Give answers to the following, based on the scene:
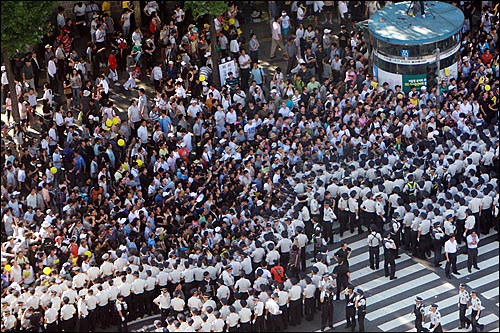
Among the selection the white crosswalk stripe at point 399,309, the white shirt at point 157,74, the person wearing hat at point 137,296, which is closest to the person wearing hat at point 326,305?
the white crosswalk stripe at point 399,309

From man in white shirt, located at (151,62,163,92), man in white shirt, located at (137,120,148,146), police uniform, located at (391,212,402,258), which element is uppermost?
man in white shirt, located at (151,62,163,92)

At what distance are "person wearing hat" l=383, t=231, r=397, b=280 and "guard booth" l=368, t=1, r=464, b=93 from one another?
861cm

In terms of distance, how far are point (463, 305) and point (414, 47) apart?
40.8 ft

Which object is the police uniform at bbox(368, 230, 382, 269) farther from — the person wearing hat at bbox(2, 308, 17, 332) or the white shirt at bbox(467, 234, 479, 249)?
the person wearing hat at bbox(2, 308, 17, 332)

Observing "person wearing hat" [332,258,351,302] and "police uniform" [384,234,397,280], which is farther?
"police uniform" [384,234,397,280]

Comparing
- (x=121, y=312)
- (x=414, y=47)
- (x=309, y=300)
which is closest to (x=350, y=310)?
(x=309, y=300)

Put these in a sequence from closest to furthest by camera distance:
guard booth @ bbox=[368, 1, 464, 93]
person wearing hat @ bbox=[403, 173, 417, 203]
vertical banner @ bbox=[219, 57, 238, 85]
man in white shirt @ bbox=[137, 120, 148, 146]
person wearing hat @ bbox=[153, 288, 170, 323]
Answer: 1. person wearing hat @ bbox=[153, 288, 170, 323]
2. person wearing hat @ bbox=[403, 173, 417, 203]
3. man in white shirt @ bbox=[137, 120, 148, 146]
4. guard booth @ bbox=[368, 1, 464, 93]
5. vertical banner @ bbox=[219, 57, 238, 85]

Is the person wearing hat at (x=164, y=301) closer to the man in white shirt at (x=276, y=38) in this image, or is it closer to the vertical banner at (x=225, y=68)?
the vertical banner at (x=225, y=68)

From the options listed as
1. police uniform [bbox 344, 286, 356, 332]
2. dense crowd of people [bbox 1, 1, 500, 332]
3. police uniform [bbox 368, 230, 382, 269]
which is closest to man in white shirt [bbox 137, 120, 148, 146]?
dense crowd of people [bbox 1, 1, 500, 332]

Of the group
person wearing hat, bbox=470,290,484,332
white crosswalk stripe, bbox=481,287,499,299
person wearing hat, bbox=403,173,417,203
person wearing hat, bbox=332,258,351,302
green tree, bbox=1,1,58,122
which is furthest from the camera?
green tree, bbox=1,1,58,122

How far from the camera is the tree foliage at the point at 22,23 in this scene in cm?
4109

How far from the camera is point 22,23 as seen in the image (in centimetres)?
4144

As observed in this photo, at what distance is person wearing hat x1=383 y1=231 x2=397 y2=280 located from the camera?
3822 centimetres

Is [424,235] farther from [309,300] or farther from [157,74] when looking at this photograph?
[157,74]
